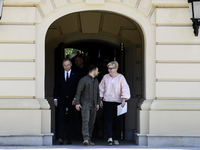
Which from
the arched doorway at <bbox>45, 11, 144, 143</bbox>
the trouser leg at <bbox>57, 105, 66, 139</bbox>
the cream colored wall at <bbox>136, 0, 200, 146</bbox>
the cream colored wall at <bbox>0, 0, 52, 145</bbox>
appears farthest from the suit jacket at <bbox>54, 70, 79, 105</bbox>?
the cream colored wall at <bbox>136, 0, 200, 146</bbox>

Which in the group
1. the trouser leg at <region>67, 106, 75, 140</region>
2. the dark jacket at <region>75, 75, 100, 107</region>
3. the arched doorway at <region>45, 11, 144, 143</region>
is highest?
the arched doorway at <region>45, 11, 144, 143</region>

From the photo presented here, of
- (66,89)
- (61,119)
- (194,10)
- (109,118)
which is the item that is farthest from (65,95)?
(194,10)

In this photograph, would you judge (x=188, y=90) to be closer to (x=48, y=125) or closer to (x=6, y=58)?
(x=48, y=125)

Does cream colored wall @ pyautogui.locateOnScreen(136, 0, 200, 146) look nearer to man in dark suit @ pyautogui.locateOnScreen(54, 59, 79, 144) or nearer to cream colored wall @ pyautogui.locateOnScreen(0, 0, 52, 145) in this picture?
man in dark suit @ pyautogui.locateOnScreen(54, 59, 79, 144)

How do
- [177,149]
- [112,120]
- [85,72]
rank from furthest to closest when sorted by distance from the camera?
1. [85,72]
2. [112,120]
3. [177,149]

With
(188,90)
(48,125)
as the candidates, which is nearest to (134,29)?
(188,90)

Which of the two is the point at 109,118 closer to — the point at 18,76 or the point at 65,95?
the point at 65,95

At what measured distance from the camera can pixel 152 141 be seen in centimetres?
1145

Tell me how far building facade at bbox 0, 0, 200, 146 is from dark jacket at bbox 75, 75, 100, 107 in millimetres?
676

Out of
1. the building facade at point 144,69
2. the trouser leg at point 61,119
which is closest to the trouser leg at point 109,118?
the building facade at point 144,69

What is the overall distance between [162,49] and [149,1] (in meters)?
1.00

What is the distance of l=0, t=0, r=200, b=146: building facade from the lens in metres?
11.2

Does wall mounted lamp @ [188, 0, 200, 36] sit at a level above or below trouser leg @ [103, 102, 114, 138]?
above

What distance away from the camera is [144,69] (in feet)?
38.8
